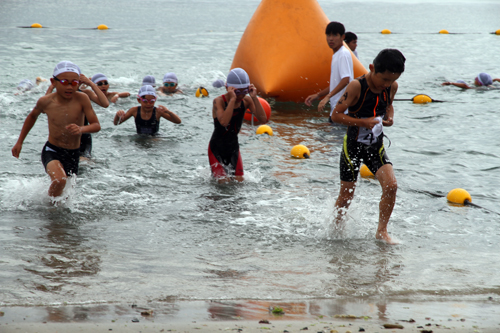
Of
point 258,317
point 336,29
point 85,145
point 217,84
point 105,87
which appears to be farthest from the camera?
point 217,84

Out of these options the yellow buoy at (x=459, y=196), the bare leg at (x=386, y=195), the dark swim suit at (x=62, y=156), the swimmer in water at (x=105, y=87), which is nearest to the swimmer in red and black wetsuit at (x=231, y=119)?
the dark swim suit at (x=62, y=156)

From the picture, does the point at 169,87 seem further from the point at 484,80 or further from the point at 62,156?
the point at 484,80

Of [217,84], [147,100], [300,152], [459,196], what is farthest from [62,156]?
[217,84]

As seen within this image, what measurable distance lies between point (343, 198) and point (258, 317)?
2.18 meters

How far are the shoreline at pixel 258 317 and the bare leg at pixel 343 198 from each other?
1.56 metres

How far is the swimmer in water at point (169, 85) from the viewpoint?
39.6 feet

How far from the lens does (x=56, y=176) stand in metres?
5.43

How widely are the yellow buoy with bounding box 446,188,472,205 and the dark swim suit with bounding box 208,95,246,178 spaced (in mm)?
2718

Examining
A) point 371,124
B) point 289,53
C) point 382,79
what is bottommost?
point 371,124

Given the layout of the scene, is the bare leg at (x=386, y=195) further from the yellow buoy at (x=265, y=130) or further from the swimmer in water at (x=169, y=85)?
the swimmer in water at (x=169, y=85)

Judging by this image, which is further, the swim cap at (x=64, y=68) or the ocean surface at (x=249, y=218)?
the swim cap at (x=64, y=68)

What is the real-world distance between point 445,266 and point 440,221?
1.28 metres

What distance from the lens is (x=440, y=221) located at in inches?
223

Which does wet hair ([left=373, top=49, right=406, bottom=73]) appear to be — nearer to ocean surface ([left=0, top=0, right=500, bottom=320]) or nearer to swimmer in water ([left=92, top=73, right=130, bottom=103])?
ocean surface ([left=0, top=0, right=500, bottom=320])
